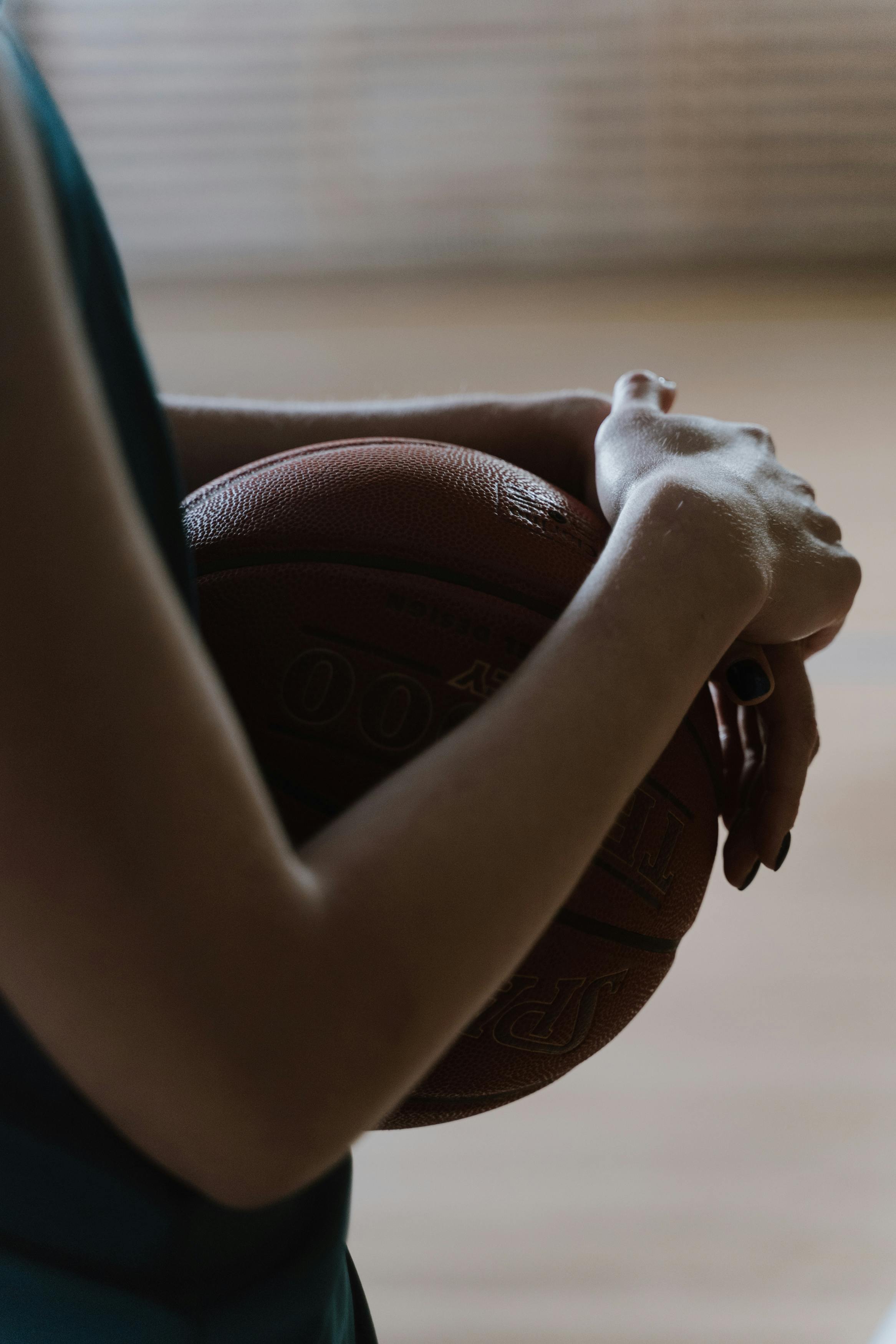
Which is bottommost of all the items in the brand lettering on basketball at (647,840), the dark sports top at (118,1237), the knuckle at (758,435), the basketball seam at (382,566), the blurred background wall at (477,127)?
the dark sports top at (118,1237)

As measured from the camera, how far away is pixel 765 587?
2.09 feet

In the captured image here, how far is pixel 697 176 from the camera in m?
6.69

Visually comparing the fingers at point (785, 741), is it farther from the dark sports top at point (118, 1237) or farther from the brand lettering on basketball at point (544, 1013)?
the dark sports top at point (118, 1237)

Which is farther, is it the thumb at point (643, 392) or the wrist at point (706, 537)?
the thumb at point (643, 392)

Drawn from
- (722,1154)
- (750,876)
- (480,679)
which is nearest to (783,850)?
(750,876)

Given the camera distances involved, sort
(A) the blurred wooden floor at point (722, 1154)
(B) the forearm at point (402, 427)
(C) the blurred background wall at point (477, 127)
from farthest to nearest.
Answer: (C) the blurred background wall at point (477, 127) → (A) the blurred wooden floor at point (722, 1154) → (B) the forearm at point (402, 427)

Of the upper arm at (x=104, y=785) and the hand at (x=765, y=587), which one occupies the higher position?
the hand at (x=765, y=587)

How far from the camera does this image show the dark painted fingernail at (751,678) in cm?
75

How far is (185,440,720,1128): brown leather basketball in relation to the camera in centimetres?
71

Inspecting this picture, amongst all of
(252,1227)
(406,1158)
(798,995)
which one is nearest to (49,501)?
(252,1227)

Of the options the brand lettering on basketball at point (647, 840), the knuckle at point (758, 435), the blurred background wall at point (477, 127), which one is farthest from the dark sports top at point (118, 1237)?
the blurred background wall at point (477, 127)

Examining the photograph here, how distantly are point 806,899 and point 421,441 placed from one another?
1317 mm

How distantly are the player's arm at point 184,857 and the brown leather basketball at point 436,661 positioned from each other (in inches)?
9.0

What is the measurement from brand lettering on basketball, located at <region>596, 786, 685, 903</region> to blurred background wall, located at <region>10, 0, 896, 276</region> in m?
6.23
